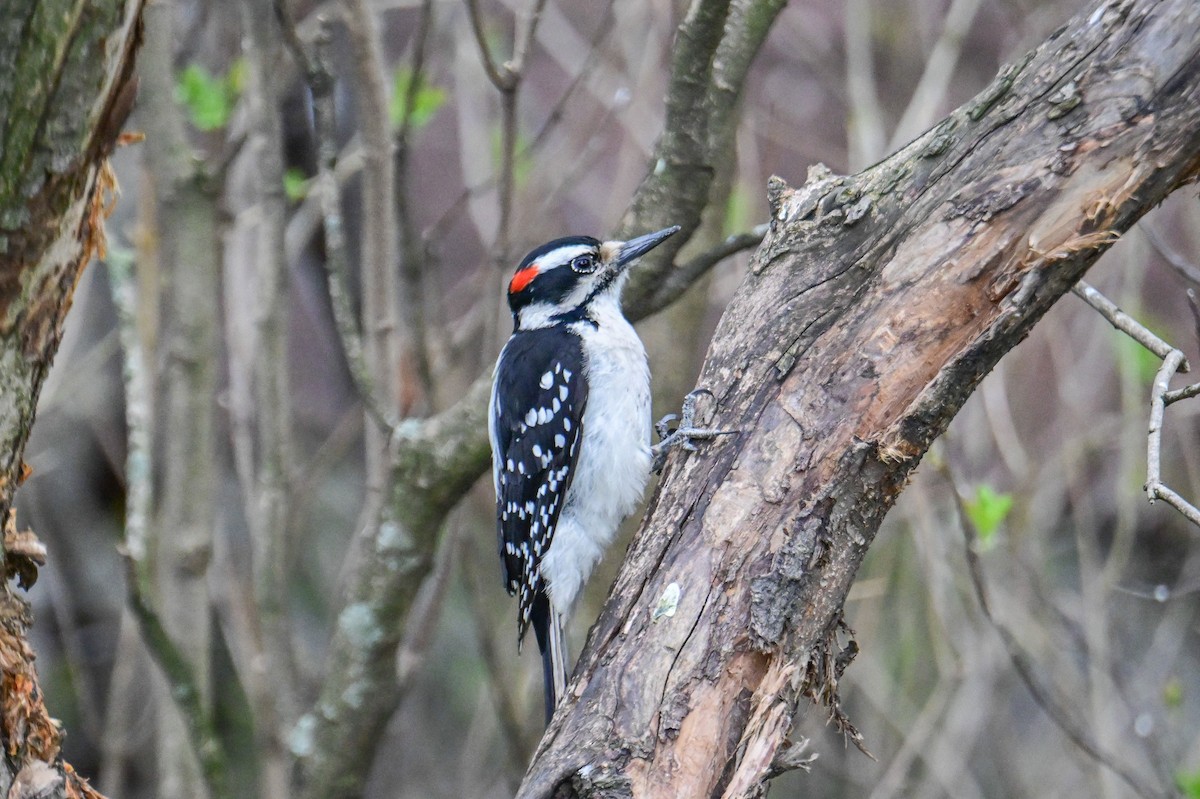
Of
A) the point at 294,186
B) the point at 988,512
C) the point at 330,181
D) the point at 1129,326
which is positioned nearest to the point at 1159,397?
the point at 1129,326

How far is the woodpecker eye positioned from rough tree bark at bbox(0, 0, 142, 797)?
1943 millimetres

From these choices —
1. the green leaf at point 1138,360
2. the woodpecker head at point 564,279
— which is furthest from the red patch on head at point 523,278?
the green leaf at point 1138,360

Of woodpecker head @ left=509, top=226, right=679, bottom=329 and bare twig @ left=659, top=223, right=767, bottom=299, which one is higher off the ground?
woodpecker head @ left=509, top=226, right=679, bottom=329

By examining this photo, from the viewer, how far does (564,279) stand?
4.15 meters

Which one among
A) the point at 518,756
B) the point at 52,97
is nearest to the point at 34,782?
the point at 52,97

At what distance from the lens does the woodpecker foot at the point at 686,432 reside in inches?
101

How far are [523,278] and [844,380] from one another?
211 cm

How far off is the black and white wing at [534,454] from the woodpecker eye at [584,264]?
0.25m

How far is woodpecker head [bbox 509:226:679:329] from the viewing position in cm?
393

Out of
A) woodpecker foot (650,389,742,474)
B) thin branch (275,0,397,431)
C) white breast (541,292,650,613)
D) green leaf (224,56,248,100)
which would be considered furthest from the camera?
green leaf (224,56,248,100)

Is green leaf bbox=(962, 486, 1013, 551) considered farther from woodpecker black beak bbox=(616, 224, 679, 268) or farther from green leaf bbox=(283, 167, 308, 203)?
green leaf bbox=(283, 167, 308, 203)

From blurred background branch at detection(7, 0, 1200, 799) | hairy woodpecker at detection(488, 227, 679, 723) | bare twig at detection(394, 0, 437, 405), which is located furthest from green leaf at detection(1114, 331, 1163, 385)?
bare twig at detection(394, 0, 437, 405)

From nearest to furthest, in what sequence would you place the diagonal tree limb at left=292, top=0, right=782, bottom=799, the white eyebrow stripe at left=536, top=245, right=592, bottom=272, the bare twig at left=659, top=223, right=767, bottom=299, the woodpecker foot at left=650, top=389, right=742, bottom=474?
1. the woodpecker foot at left=650, top=389, right=742, bottom=474
2. the diagonal tree limb at left=292, top=0, right=782, bottom=799
3. the bare twig at left=659, top=223, right=767, bottom=299
4. the white eyebrow stripe at left=536, top=245, right=592, bottom=272

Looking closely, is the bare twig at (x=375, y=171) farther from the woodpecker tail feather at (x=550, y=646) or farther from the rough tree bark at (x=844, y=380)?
the rough tree bark at (x=844, y=380)
